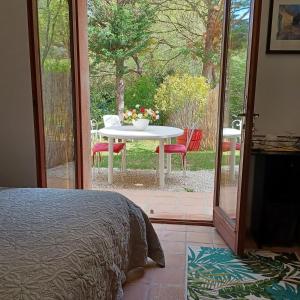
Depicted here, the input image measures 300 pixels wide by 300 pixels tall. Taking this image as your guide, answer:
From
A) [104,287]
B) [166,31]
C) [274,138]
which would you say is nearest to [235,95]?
[274,138]

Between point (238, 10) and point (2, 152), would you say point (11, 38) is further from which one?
point (238, 10)

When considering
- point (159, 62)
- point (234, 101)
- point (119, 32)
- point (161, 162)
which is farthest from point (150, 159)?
point (234, 101)

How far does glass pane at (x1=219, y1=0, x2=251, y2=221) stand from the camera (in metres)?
2.35

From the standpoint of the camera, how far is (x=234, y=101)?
8.43 ft

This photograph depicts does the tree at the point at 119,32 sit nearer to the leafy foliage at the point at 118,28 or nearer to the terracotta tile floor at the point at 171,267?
the leafy foliage at the point at 118,28

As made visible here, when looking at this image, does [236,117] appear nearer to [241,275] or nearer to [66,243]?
[241,275]

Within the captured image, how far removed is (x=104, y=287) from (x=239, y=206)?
1.30 meters

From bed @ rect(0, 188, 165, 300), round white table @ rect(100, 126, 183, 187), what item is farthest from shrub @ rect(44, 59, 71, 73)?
round white table @ rect(100, 126, 183, 187)

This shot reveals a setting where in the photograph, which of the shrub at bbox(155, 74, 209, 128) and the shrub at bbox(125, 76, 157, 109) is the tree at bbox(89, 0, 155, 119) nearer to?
the shrub at bbox(125, 76, 157, 109)

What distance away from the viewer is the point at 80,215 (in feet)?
4.92

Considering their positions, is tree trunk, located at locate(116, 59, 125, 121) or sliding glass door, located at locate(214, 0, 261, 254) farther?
tree trunk, located at locate(116, 59, 125, 121)

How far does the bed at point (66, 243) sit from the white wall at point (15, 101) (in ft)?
2.83

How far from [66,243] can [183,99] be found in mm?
5688

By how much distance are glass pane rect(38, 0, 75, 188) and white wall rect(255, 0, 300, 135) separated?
1633 millimetres
